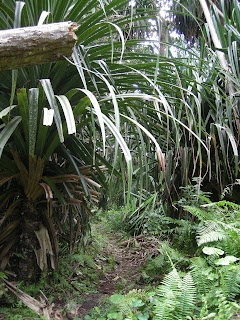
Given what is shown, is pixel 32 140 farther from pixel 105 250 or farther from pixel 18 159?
pixel 105 250

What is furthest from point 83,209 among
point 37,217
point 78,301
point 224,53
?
point 224,53

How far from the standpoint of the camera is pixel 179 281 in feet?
3.69

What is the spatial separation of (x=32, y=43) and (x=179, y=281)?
1078 mm

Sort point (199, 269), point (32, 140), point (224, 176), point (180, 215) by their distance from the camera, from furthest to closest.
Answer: point (180, 215) → point (224, 176) → point (199, 269) → point (32, 140)

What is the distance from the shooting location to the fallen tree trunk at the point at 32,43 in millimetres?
897

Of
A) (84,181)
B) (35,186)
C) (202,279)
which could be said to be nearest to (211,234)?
(202,279)

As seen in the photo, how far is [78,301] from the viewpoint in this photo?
1557 mm

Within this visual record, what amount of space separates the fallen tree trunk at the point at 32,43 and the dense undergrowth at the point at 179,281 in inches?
39.0

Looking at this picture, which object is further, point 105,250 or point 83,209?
point 105,250

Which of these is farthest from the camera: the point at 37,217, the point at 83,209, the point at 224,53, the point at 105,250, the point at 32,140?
the point at 105,250

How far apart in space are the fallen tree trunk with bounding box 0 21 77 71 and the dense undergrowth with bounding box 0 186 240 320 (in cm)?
99

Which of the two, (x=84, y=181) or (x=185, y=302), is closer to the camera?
(x=185, y=302)

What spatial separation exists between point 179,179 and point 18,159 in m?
1.33

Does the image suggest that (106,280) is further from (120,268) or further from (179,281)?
(179,281)
